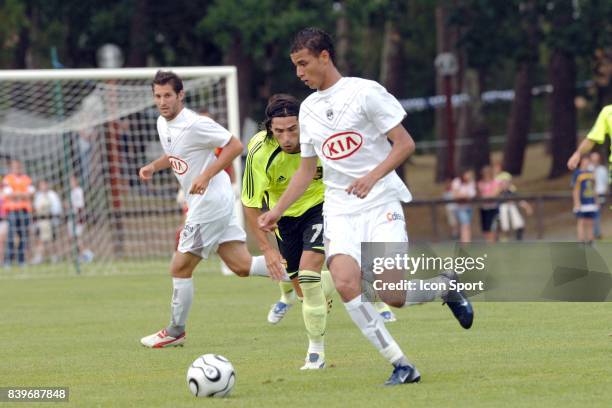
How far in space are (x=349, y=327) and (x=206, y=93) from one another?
1273 centimetres

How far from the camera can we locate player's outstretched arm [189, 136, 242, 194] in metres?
10.0

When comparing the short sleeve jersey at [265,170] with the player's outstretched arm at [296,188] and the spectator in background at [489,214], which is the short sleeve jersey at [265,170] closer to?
the player's outstretched arm at [296,188]

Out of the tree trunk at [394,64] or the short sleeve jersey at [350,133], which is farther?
the tree trunk at [394,64]

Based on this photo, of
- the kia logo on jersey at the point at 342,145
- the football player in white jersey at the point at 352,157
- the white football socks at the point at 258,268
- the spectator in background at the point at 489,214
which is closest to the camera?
the football player in white jersey at the point at 352,157

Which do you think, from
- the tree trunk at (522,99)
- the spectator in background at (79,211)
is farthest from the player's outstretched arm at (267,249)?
the tree trunk at (522,99)

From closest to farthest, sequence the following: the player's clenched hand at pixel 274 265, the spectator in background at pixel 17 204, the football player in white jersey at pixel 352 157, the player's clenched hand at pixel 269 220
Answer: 1. the football player in white jersey at pixel 352 157
2. the player's clenched hand at pixel 269 220
3. the player's clenched hand at pixel 274 265
4. the spectator in background at pixel 17 204

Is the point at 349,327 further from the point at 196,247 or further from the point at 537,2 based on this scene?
the point at 537,2

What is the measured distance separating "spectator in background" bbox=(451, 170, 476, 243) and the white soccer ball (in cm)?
1886

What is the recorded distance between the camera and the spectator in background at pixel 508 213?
27422 millimetres

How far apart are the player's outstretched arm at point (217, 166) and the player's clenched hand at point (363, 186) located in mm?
2664

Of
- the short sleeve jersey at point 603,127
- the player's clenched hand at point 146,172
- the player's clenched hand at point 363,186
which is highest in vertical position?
the short sleeve jersey at point 603,127

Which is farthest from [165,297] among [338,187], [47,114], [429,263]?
[47,114]

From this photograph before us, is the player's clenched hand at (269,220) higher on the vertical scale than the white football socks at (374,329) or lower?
higher

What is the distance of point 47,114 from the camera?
31266mm
